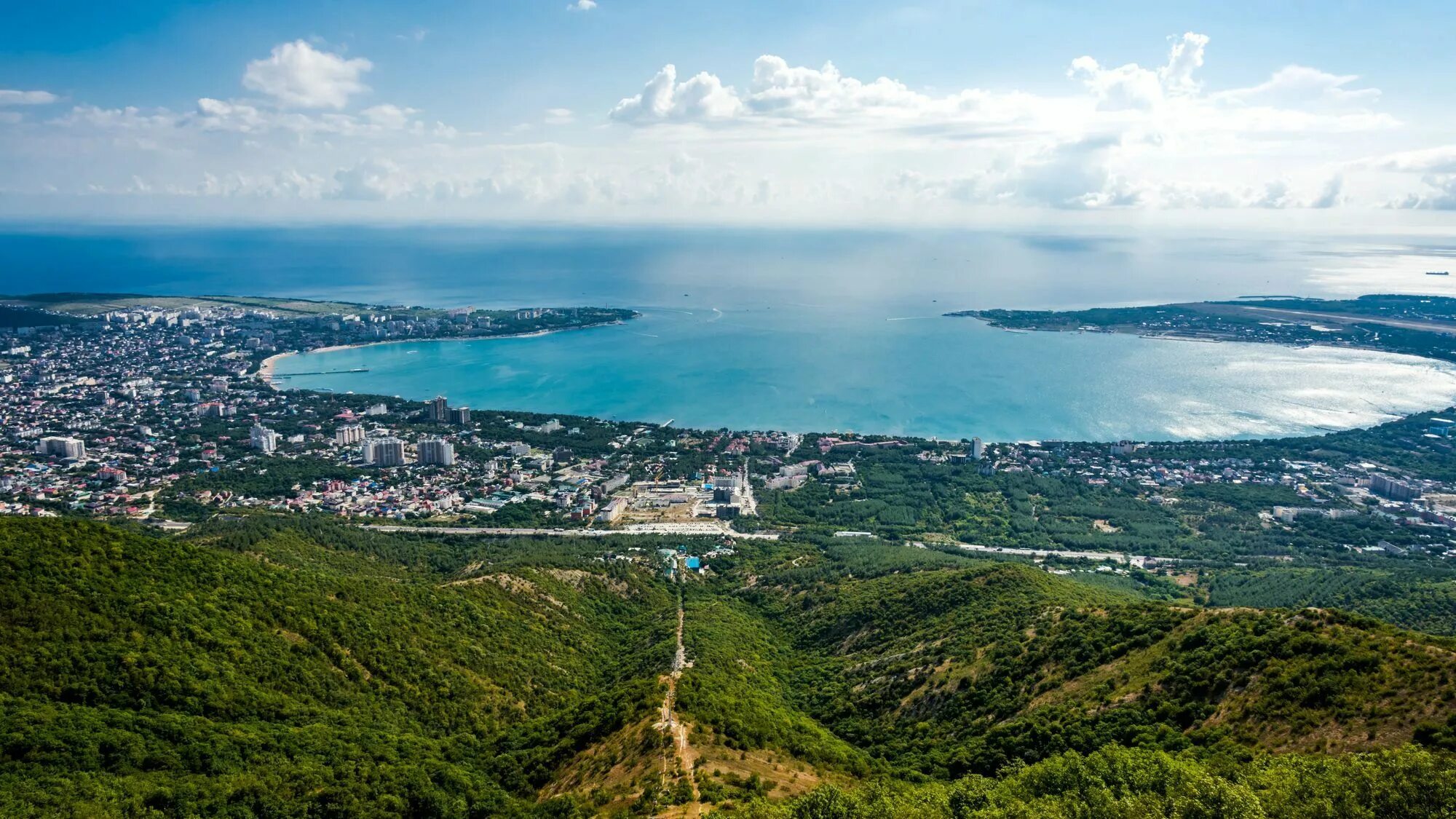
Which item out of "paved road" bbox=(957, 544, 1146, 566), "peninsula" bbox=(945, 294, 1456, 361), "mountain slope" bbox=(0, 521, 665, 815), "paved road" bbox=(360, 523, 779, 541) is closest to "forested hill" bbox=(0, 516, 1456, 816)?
"mountain slope" bbox=(0, 521, 665, 815)

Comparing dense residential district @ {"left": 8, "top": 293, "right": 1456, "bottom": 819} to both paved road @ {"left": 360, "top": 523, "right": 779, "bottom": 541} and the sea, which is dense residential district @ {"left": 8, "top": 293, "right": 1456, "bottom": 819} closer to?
paved road @ {"left": 360, "top": 523, "right": 779, "bottom": 541}

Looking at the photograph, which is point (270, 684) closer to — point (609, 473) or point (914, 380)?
point (609, 473)

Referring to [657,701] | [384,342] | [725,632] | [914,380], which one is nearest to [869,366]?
[914,380]

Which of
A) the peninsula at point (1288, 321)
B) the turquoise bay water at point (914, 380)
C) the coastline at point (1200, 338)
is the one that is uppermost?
the peninsula at point (1288, 321)

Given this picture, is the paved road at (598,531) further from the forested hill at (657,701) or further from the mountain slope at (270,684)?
the mountain slope at (270,684)

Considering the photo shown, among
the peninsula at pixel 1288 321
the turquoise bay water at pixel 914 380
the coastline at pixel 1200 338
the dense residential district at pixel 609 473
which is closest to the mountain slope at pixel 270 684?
the dense residential district at pixel 609 473

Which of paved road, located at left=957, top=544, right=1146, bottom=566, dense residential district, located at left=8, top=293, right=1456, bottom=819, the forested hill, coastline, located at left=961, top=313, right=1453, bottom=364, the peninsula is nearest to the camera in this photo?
the forested hill

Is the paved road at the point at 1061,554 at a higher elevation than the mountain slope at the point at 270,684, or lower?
lower
